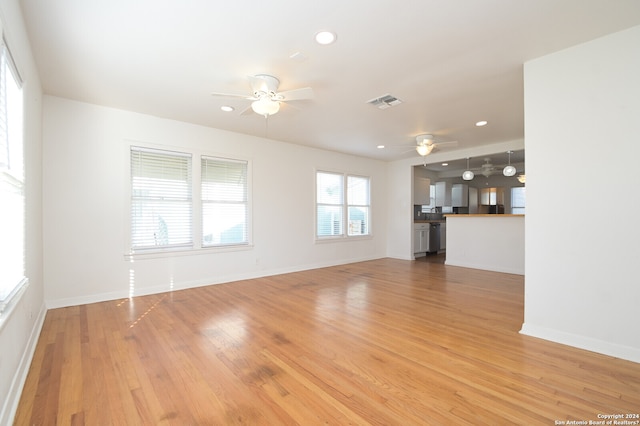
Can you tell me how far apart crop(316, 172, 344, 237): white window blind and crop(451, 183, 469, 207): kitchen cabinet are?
5.16 meters

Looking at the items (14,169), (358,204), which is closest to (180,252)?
(14,169)

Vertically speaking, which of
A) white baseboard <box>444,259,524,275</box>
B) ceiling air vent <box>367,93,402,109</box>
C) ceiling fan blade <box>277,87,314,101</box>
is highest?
ceiling air vent <box>367,93,402,109</box>

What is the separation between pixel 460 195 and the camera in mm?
9977

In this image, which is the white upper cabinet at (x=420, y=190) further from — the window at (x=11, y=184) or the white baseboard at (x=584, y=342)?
the window at (x=11, y=184)

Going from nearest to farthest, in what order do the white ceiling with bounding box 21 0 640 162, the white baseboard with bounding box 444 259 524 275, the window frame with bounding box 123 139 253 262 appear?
the white ceiling with bounding box 21 0 640 162, the window frame with bounding box 123 139 253 262, the white baseboard with bounding box 444 259 524 275

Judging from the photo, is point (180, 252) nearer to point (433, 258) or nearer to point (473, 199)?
point (433, 258)

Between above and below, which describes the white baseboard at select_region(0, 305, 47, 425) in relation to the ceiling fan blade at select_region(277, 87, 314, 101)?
below

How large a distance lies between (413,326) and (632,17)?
324 cm

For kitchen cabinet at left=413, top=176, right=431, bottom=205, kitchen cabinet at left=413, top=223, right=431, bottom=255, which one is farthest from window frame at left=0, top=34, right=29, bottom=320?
kitchen cabinet at left=413, top=176, right=431, bottom=205

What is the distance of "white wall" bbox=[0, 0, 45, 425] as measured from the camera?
1699 millimetres

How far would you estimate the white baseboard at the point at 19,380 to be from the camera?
163 cm

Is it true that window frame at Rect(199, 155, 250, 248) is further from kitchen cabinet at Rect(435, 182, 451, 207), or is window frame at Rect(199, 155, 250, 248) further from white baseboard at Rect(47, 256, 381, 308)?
kitchen cabinet at Rect(435, 182, 451, 207)

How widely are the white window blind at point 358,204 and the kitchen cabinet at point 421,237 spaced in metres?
1.48

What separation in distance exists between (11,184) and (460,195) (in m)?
10.7
